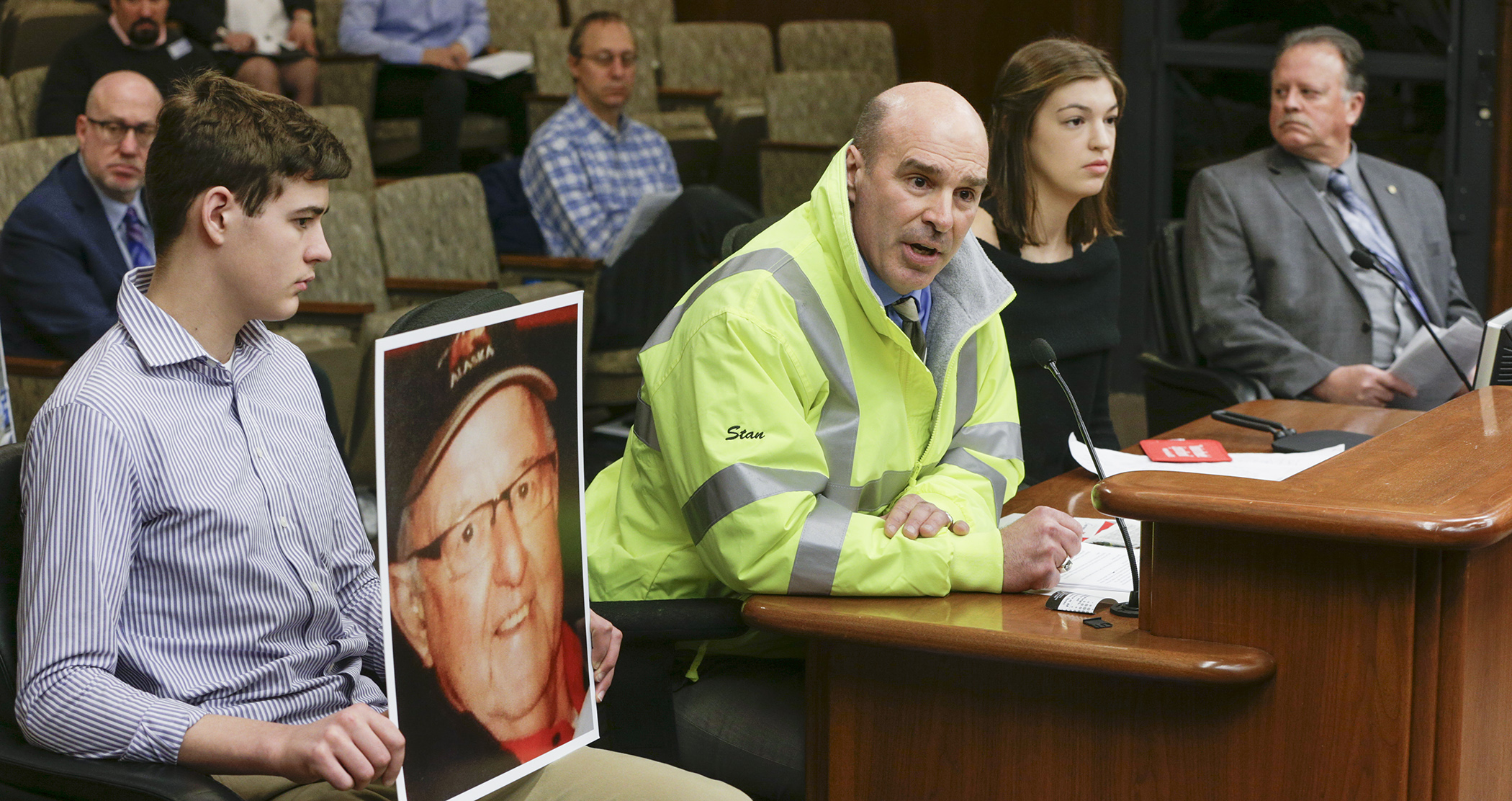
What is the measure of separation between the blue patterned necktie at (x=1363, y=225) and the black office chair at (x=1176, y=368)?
33cm

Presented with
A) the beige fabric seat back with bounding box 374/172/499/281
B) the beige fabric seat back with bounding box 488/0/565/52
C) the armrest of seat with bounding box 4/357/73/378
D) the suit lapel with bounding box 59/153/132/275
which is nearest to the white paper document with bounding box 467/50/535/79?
the beige fabric seat back with bounding box 488/0/565/52

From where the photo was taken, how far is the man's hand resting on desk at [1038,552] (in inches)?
61.6

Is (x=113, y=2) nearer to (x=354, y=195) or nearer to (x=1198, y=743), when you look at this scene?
(x=354, y=195)

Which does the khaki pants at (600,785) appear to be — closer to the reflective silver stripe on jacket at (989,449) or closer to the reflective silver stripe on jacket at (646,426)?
the reflective silver stripe on jacket at (646,426)

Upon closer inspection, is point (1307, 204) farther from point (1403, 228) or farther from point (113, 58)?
point (113, 58)

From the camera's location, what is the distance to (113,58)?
4438mm

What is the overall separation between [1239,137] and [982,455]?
150 inches

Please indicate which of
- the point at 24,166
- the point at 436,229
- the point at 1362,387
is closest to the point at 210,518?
the point at 1362,387

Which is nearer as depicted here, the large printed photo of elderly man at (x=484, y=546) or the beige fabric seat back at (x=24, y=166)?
the large printed photo of elderly man at (x=484, y=546)

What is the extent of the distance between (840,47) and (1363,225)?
11.7 ft

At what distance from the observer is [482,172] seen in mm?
4770

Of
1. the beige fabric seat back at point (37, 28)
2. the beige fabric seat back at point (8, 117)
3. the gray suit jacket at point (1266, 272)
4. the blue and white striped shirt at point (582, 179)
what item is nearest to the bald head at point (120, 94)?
the beige fabric seat back at point (8, 117)

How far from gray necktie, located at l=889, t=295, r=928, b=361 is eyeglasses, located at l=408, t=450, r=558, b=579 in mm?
572

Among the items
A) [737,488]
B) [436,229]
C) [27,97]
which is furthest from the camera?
[27,97]
